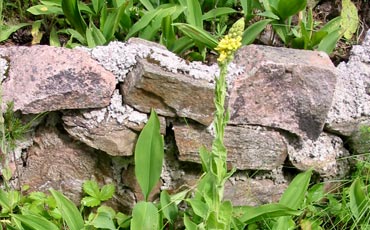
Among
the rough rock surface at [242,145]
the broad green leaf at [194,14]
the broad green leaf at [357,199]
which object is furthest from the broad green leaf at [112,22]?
the broad green leaf at [357,199]

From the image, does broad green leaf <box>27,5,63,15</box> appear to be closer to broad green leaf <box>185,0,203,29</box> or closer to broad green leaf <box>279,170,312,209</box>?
broad green leaf <box>185,0,203,29</box>

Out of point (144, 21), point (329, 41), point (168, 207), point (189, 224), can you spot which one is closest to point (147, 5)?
point (144, 21)

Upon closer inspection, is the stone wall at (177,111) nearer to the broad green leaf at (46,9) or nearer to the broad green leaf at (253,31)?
the broad green leaf at (253,31)

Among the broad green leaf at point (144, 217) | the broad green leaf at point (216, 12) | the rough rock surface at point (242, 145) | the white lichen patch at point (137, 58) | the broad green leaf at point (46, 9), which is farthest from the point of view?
the broad green leaf at point (216, 12)

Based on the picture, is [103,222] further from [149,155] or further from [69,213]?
[149,155]

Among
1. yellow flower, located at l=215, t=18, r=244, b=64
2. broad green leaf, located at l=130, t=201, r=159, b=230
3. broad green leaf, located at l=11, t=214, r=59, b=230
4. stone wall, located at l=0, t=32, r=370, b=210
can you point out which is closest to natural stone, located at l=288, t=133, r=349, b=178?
stone wall, located at l=0, t=32, r=370, b=210

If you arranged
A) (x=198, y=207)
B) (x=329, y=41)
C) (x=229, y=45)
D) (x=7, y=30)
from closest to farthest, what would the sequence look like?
(x=229, y=45)
(x=198, y=207)
(x=7, y=30)
(x=329, y=41)
